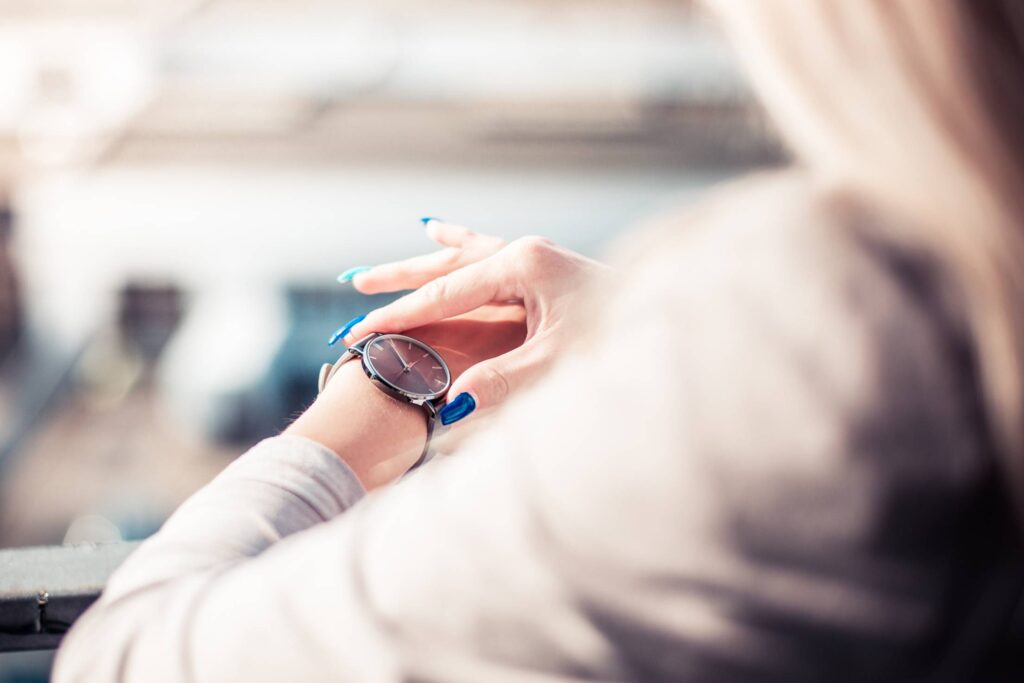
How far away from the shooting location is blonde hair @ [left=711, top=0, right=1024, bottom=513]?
36 centimetres

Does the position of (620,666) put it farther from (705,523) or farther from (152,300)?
(152,300)

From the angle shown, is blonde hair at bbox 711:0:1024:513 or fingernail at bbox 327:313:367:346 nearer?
blonde hair at bbox 711:0:1024:513

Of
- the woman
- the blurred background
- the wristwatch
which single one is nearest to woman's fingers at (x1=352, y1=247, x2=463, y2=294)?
the wristwatch

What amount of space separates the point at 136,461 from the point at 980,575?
9650 mm

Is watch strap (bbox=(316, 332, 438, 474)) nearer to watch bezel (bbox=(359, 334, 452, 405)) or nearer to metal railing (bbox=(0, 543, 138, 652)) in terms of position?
watch bezel (bbox=(359, 334, 452, 405))

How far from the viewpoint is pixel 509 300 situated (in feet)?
2.68

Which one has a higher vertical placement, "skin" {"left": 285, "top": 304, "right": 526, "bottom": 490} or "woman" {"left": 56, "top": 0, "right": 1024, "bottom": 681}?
"woman" {"left": 56, "top": 0, "right": 1024, "bottom": 681}

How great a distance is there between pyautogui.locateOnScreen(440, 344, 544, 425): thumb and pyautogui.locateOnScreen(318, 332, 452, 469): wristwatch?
0.05 ft

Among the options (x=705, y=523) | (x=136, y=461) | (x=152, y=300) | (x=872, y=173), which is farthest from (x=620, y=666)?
(x=152, y=300)

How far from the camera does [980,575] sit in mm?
379

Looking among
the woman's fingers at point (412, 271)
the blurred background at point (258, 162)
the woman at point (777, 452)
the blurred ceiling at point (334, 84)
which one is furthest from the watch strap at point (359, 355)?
the blurred ceiling at point (334, 84)

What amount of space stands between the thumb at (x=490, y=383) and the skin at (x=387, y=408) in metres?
0.02

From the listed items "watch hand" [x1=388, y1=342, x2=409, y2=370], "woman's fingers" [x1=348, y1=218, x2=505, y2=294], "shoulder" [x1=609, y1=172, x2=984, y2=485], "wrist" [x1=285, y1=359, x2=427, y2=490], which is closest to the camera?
"shoulder" [x1=609, y1=172, x2=984, y2=485]

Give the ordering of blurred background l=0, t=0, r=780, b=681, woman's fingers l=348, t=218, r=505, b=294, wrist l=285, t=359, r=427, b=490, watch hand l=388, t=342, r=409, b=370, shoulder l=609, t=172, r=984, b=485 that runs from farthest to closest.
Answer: blurred background l=0, t=0, r=780, b=681, woman's fingers l=348, t=218, r=505, b=294, watch hand l=388, t=342, r=409, b=370, wrist l=285, t=359, r=427, b=490, shoulder l=609, t=172, r=984, b=485
